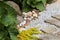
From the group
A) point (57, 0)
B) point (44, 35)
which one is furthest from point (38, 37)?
point (57, 0)

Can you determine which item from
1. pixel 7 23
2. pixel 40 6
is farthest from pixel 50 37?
pixel 40 6

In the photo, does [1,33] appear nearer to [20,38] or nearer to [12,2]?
[20,38]

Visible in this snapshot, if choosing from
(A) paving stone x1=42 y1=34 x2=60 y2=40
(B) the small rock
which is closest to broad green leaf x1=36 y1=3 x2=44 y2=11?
(B) the small rock

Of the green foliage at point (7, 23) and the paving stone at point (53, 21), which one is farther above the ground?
the green foliage at point (7, 23)

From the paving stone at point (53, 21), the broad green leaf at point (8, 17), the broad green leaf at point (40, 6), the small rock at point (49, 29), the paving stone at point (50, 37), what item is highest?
the broad green leaf at point (8, 17)

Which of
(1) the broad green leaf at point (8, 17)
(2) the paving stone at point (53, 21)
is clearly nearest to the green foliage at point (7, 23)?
(1) the broad green leaf at point (8, 17)

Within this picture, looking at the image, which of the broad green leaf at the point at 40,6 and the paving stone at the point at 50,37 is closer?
the paving stone at the point at 50,37

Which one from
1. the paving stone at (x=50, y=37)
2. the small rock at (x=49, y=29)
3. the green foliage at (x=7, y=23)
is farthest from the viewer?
the small rock at (x=49, y=29)

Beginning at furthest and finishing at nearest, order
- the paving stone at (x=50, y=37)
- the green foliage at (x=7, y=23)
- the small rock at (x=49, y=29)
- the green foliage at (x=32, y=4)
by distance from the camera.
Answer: the green foliage at (x=32, y=4)
the small rock at (x=49, y=29)
the paving stone at (x=50, y=37)
the green foliage at (x=7, y=23)

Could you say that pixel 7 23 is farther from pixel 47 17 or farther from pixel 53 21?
pixel 47 17

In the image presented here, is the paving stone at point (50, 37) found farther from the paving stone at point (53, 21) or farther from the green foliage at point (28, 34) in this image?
the paving stone at point (53, 21)
